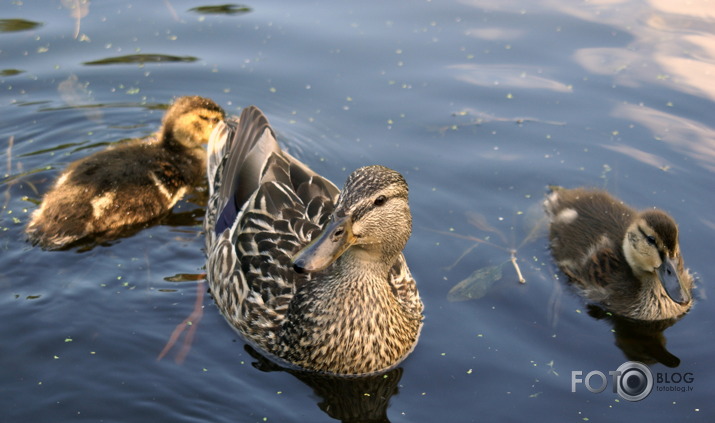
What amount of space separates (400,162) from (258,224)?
147 cm

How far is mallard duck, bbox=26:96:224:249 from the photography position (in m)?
4.73

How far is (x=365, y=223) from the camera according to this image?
3688 millimetres

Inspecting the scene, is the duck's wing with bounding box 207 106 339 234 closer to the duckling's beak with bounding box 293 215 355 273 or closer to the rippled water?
the rippled water

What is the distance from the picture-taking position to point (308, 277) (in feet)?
13.3

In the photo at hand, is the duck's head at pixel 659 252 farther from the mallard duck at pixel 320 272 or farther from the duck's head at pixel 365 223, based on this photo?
the duck's head at pixel 365 223

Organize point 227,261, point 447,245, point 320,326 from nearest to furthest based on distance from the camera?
point 320,326, point 227,261, point 447,245

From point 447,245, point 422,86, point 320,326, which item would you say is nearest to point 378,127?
point 422,86

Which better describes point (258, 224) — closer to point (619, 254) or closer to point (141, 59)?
point (619, 254)

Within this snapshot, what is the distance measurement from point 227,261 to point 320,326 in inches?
30.0

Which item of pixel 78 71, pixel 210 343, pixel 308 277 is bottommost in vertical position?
pixel 210 343

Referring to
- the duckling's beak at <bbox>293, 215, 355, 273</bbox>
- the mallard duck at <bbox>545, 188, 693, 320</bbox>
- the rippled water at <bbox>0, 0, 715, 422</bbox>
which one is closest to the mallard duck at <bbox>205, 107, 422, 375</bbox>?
the duckling's beak at <bbox>293, 215, 355, 273</bbox>

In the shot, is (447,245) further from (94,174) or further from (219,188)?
(94,174)

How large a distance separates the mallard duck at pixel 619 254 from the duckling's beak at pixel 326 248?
163 cm

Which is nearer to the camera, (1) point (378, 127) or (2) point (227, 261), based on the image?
(2) point (227, 261)
